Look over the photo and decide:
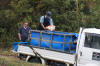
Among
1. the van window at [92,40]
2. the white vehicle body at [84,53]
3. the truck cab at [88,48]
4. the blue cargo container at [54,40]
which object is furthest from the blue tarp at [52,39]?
the van window at [92,40]

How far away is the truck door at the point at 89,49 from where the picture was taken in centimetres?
701

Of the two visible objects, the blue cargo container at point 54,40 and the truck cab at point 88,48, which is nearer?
A: the truck cab at point 88,48

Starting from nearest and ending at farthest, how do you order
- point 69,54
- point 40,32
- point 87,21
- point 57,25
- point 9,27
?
point 69,54, point 40,32, point 87,21, point 57,25, point 9,27

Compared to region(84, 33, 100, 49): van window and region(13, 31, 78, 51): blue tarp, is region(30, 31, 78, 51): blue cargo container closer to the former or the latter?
region(13, 31, 78, 51): blue tarp

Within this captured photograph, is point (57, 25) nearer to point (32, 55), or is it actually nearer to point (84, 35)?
point (32, 55)

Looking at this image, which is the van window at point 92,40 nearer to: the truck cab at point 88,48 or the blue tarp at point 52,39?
the truck cab at point 88,48

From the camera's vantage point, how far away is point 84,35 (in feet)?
23.9

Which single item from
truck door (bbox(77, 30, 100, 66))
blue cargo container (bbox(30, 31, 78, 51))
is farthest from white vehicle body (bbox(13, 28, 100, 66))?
blue cargo container (bbox(30, 31, 78, 51))

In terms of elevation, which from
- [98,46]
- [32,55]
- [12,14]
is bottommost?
[32,55]

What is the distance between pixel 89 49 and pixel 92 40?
0.32 m

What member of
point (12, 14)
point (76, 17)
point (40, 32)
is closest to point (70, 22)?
point (76, 17)

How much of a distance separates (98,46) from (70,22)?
664 centimetres

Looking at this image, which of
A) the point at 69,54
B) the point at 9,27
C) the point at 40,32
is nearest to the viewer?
the point at 69,54

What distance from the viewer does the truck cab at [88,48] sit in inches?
276
